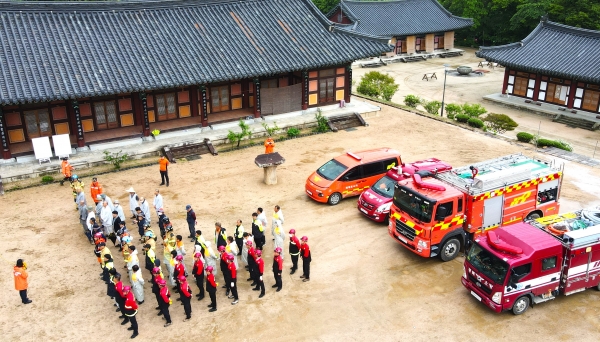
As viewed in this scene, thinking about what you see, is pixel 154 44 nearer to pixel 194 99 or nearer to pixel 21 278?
pixel 194 99

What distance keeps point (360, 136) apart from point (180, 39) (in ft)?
35.0

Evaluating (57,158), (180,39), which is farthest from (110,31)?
(57,158)

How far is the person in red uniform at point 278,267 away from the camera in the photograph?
15.3m

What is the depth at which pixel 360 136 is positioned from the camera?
29000mm

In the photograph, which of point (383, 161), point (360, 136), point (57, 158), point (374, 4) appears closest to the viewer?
point (383, 161)

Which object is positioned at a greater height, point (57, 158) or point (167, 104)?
point (167, 104)

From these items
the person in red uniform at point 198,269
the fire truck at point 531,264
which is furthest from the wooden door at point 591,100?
the person in red uniform at point 198,269

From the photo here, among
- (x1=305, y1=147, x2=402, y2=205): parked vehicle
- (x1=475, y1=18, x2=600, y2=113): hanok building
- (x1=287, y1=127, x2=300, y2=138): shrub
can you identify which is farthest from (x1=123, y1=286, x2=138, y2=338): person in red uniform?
(x1=475, y1=18, x2=600, y2=113): hanok building

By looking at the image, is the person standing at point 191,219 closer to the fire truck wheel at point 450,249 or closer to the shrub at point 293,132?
the fire truck wheel at point 450,249

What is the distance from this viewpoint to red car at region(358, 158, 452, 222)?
19203 mm

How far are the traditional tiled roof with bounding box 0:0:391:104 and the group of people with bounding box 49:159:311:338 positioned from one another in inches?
291

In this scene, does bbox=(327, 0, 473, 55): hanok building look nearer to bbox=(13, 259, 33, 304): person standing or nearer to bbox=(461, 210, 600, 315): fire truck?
bbox=(461, 210, 600, 315): fire truck

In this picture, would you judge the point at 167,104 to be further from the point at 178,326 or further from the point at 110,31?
the point at 178,326

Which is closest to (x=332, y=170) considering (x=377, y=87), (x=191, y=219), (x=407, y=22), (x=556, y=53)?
(x=191, y=219)
